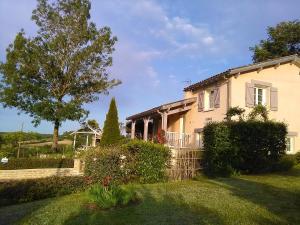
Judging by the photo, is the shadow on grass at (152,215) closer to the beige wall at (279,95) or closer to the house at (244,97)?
the house at (244,97)

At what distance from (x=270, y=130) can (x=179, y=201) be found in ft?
28.9

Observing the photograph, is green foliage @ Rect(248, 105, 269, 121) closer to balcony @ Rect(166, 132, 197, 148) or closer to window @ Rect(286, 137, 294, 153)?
window @ Rect(286, 137, 294, 153)

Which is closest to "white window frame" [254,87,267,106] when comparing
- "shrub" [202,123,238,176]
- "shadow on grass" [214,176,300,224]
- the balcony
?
the balcony

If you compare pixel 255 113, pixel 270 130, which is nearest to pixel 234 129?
pixel 270 130

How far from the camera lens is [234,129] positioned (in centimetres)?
1569

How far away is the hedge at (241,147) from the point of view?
15570mm

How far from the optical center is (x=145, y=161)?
14102mm

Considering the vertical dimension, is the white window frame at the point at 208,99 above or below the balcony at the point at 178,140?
above

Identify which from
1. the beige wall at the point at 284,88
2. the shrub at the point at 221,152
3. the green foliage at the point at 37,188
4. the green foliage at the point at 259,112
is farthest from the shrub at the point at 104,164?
the beige wall at the point at 284,88

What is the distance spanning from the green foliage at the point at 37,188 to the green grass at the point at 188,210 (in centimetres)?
223

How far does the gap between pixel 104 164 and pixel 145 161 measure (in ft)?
6.09

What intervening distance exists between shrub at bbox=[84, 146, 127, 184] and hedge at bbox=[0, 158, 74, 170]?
35.5 feet

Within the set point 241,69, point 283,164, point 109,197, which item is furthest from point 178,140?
point 109,197

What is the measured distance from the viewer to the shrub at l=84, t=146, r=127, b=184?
13.1m
